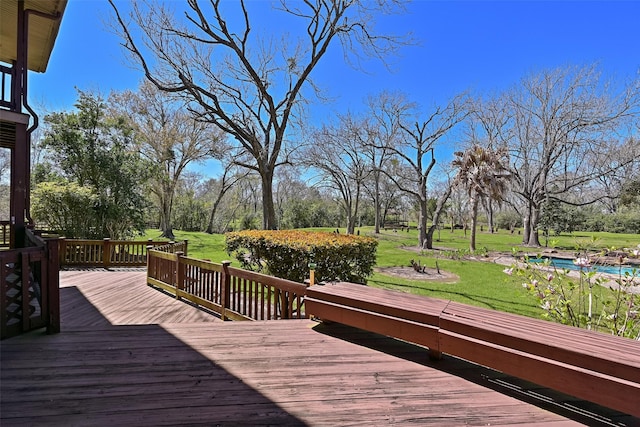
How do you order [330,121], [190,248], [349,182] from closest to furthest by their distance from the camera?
1. [190,248]
2. [330,121]
3. [349,182]

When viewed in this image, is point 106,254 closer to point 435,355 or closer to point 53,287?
point 53,287

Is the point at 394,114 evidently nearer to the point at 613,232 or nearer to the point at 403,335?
the point at 403,335

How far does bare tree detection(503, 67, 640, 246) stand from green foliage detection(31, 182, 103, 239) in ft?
65.9

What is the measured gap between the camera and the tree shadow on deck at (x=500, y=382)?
6.23ft

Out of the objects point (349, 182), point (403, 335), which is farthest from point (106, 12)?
point (349, 182)

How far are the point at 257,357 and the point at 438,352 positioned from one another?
5.10ft

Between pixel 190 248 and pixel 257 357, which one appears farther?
pixel 190 248

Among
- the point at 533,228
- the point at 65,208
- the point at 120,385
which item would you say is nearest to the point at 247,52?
the point at 65,208

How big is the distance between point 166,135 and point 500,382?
20319 mm

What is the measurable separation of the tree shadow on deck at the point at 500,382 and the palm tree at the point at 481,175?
47.2 feet

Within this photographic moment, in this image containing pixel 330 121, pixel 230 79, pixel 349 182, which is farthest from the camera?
pixel 349 182

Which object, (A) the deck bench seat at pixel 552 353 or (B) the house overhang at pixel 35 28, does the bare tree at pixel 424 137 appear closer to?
(B) the house overhang at pixel 35 28

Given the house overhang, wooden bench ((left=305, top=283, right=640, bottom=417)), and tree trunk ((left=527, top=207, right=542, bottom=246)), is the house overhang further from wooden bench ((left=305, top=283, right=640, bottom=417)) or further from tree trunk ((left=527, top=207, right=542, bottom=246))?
tree trunk ((left=527, top=207, right=542, bottom=246))

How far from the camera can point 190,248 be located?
15.3 m
